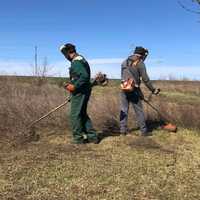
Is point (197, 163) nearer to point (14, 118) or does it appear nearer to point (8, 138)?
point (8, 138)

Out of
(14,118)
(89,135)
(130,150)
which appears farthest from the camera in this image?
(14,118)

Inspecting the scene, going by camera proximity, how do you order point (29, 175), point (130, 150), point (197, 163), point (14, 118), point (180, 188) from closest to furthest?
1. point (180, 188)
2. point (29, 175)
3. point (197, 163)
4. point (130, 150)
5. point (14, 118)

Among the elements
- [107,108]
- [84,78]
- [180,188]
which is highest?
[84,78]

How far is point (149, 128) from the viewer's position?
38.9 feet

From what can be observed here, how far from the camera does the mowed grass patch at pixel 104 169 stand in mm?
6859

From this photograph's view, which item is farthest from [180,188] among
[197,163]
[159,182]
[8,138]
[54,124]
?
[54,124]

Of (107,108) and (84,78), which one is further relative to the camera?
(107,108)

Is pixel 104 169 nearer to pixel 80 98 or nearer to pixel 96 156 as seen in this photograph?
pixel 96 156

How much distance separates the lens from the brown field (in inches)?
274

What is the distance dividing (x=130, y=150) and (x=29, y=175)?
99.3 inches

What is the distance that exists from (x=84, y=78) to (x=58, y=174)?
8.87 feet

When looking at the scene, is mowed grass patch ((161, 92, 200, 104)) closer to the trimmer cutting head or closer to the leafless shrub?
the leafless shrub

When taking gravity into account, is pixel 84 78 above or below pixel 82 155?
above

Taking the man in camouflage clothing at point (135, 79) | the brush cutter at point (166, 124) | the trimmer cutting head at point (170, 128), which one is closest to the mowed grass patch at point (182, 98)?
the brush cutter at point (166, 124)
